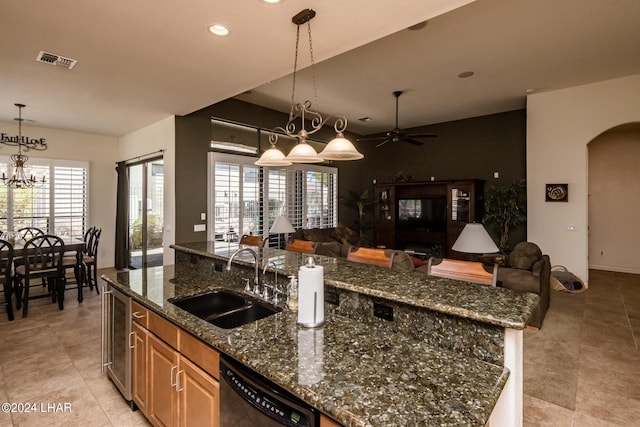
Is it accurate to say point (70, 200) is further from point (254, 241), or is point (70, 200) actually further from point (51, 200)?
point (254, 241)

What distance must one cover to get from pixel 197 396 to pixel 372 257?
4.91 ft

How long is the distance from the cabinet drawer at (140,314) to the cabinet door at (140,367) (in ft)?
0.11

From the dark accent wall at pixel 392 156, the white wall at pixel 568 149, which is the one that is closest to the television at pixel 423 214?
the dark accent wall at pixel 392 156

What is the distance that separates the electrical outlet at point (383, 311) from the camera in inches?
62.4

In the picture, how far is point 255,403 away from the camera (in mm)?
1272

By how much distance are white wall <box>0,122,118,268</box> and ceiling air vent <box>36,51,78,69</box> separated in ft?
12.5

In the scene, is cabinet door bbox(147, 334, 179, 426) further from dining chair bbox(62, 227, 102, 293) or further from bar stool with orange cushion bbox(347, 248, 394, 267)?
dining chair bbox(62, 227, 102, 293)

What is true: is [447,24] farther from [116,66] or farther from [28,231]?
[28,231]

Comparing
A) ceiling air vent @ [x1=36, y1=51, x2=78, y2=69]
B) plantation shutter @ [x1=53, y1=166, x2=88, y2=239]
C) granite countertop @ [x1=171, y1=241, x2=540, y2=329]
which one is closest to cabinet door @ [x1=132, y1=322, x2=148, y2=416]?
granite countertop @ [x1=171, y1=241, x2=540, y2=329]

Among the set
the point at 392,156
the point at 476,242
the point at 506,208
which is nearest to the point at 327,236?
the point at 392,156

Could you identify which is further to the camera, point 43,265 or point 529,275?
point 43,265

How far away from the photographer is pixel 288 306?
189 cm

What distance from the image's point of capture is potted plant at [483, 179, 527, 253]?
618cm

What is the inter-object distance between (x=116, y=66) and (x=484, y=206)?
664cm
